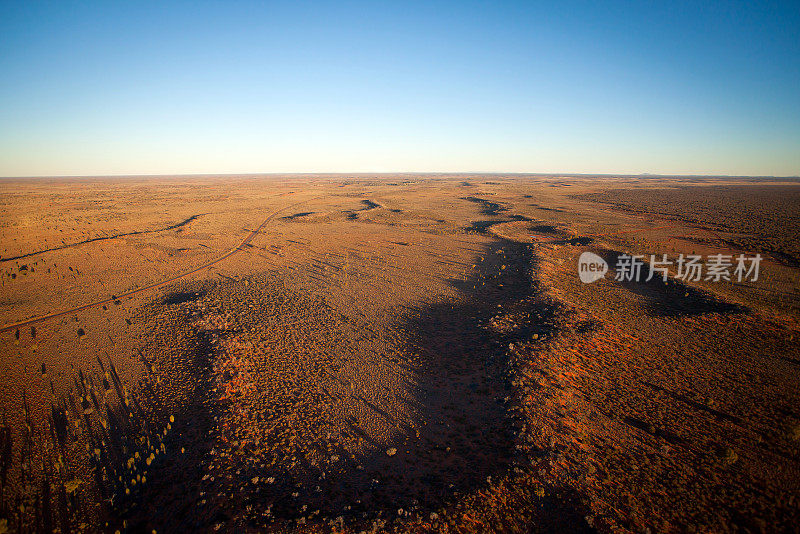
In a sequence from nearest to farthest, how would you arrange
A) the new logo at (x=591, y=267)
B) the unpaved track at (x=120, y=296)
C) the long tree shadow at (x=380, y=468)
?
the long tree shadow at (x=380, y=468)
the unpaved track at (x=120, y=296)
the new logo at (x=591, y=267)

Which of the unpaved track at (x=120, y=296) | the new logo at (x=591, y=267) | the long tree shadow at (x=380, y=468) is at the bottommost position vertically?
the long tree shadow at (x=380, y=468)

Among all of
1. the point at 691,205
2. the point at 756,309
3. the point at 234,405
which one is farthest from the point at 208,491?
the point at 691,205

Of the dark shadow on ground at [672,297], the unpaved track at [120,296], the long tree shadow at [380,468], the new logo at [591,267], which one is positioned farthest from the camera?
the new logo at [591,267]

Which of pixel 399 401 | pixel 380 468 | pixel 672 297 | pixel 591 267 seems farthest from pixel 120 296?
pixel 672 297

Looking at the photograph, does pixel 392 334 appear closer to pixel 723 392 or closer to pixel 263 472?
pixel 263 472

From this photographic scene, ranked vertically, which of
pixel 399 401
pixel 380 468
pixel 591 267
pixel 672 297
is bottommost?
pixel 380 468

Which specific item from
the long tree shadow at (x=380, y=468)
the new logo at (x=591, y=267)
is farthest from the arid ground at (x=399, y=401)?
the new logo at (x=591, y=267)

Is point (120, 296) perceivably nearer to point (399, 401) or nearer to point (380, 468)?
point (399, 401)

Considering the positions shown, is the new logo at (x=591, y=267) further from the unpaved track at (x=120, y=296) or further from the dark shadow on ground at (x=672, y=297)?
the unpaved track at (x=120, y=296)

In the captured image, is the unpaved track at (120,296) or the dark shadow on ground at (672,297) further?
the unpaved track at (120,296)
